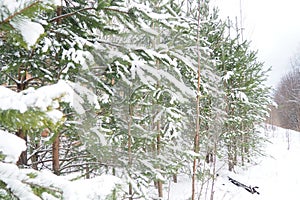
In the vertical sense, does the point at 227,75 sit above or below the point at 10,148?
above

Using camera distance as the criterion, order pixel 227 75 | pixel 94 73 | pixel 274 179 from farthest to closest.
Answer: pixel 274 179, pixel 227 75, pixel 94 73

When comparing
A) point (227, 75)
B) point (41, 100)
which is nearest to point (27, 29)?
point (41, 100)

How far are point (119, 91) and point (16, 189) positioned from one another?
4.05 m

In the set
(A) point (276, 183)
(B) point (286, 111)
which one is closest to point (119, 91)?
(A) point (276, 183)

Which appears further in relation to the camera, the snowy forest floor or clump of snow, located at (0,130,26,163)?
the snowy forest floor

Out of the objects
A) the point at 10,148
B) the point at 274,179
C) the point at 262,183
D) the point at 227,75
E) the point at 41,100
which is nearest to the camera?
the point at 41,100

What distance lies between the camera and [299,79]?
2927 centimetres

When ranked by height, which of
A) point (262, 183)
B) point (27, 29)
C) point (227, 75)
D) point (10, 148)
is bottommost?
point (262, 183)

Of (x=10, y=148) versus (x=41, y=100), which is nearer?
(x=41, y=100)

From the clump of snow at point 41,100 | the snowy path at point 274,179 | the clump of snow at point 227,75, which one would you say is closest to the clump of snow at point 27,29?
the clump of snow at point 41,100

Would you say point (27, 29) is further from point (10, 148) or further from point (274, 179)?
point (274, 179)

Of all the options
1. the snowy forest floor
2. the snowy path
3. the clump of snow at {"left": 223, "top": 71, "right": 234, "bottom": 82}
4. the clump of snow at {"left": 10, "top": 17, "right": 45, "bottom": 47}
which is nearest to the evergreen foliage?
the clump of snow at {"left": 10, "top": 17, "right": 45, "bottom": 47}

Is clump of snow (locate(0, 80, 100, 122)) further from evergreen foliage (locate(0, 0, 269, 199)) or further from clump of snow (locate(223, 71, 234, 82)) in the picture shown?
clump of snow (locate(223, 71, 234, 82))

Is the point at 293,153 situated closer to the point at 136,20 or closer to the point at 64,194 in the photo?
the point at 136,20
